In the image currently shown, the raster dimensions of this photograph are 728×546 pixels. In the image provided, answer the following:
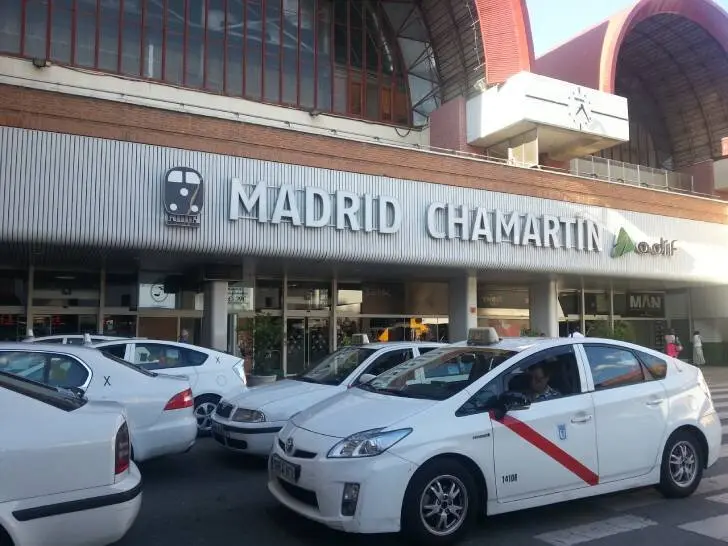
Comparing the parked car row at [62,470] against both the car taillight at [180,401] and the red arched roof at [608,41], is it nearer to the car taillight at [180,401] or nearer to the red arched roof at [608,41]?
the car taillight at [180,401]

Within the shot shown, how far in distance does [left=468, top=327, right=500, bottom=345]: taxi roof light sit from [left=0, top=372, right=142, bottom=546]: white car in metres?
3.36

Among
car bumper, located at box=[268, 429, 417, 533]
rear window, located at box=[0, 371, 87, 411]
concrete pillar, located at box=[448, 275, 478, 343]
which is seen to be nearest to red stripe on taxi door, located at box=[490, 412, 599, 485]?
car bumper, located at box=[268, 429, 417, 533]

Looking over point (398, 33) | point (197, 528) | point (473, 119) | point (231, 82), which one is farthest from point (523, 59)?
point (197, 528)

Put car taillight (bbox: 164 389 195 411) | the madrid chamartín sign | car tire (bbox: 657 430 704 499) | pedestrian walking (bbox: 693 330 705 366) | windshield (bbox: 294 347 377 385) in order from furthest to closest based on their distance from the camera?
pedestrian walking (bbox: 693 330 705 366)
the madrid chamartín sign
windshield (bbox: 294 347 377 385)
car taillight (bbox: 164 389 195 411)
car tire (bbox: 657 430 704 499)

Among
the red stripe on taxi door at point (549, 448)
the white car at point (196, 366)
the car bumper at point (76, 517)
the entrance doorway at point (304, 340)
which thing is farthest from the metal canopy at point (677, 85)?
the car bumper at point (76, 517)

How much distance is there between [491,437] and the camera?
514 cm

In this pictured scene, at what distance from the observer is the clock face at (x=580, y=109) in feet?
72.6

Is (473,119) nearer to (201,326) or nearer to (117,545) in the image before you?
(201,326)

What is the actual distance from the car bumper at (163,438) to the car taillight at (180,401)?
12cm

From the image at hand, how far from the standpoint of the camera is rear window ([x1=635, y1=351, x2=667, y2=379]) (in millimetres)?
6465

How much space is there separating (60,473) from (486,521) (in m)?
3.37

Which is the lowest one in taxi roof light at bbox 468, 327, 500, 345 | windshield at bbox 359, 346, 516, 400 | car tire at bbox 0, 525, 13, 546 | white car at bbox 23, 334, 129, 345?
car tire at bbox 0, 525, 13, 546

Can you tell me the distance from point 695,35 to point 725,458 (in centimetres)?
2464

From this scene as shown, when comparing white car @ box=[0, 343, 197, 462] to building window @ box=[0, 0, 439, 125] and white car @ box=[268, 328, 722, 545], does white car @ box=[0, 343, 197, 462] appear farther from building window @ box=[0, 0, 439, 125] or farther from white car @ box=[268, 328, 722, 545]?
building window @ box=[0, 0, 439, 125]
